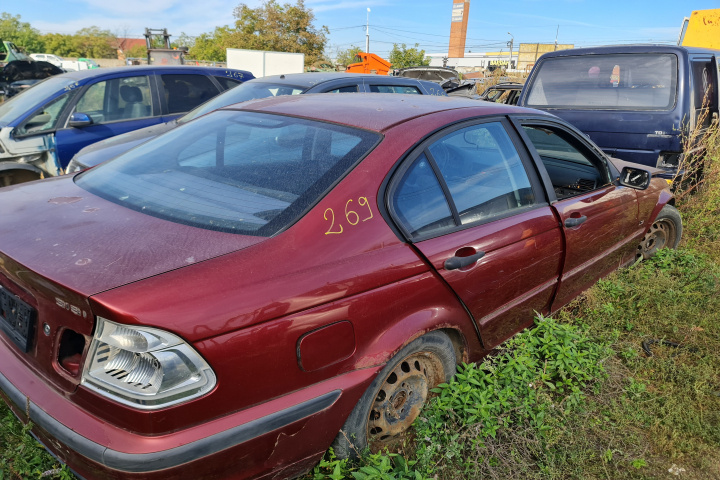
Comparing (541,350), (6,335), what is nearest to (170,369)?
(6,335)

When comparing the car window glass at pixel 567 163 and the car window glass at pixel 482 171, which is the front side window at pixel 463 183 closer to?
the car window glass at pixel 482 171

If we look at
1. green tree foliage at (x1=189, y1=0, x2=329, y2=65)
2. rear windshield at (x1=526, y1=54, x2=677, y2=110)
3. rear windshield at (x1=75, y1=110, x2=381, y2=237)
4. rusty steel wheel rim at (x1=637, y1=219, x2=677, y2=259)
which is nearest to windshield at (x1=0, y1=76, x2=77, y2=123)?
rear windshield at (x1=75, y1=110, x2=381, y2=237)

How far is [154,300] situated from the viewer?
1.49 m

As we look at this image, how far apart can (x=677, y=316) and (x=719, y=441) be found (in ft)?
3.95

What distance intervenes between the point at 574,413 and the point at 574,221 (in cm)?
110

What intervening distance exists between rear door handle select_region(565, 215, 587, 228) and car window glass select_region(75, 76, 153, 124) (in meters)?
5.25

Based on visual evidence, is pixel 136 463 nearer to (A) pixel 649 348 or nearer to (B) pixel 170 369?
(B) pixel 170 369

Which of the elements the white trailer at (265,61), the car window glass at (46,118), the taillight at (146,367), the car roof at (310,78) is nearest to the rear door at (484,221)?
the taillight at (146,367)

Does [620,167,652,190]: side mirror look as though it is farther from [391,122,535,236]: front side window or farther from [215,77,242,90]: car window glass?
[215,77,242,90]: car window glass

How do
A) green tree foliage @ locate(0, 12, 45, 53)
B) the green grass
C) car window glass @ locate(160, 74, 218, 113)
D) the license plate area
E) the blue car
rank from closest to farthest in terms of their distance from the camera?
the license plate area < the green grass < the blue car < car window glass @ locate(160, 74, 218, 113) < green tree foliage @ locate(0, 12, 45, 53)

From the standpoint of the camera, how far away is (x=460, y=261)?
7.47ft

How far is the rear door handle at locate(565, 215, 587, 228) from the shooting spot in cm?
297

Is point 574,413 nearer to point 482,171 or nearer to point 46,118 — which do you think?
point 482,171

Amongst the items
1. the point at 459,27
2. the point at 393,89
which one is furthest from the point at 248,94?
the point at 459,27
